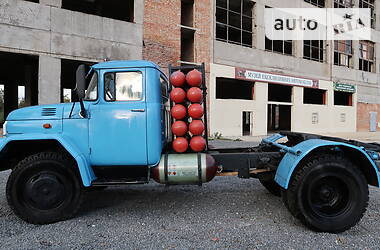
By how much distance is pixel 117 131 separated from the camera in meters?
4.10

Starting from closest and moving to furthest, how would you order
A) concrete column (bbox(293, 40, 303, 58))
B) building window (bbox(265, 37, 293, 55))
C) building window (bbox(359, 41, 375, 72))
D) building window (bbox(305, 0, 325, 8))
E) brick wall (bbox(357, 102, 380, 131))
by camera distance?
building window (bbox(265, 37, 293, 55)) < concrete column (bbox(293, 40, 303, 58)) < building window (bbox(305, 0, 325, 8)) < brick wall (bbox(357, 102, 380, 131)) < building window (bbox(359, 41, 375, 72))

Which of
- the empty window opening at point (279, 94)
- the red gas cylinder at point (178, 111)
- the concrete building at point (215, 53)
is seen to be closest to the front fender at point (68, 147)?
the red gas cylinder at point (178, 111)

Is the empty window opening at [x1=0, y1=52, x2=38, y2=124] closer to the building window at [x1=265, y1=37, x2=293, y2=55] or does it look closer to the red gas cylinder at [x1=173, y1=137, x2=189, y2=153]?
the red gas cylinder at [x1=173, y1=137, x2=189, y2=153]

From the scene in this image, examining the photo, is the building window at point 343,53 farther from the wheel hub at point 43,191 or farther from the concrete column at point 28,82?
the wheel hub at point 43,191

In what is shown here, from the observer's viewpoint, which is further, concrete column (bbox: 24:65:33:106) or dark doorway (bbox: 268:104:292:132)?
dark doorway (bbox: 268:104:292:132)

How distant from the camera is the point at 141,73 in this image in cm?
419

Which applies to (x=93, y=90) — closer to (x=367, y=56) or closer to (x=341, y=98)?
(x=341, y=98)

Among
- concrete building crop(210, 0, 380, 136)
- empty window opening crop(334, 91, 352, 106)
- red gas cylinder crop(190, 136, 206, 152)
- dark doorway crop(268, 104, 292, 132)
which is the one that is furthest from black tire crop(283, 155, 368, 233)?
empty window opening crop(334, 91, 352, 106)

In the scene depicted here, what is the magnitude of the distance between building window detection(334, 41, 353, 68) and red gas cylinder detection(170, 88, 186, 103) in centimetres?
2742

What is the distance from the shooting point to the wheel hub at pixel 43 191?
3977 millimetres

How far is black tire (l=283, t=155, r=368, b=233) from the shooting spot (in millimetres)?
3787

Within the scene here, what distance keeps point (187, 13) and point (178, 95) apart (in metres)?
16.7

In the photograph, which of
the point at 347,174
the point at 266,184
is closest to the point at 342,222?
the point at 347,174

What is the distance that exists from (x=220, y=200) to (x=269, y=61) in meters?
18.5
